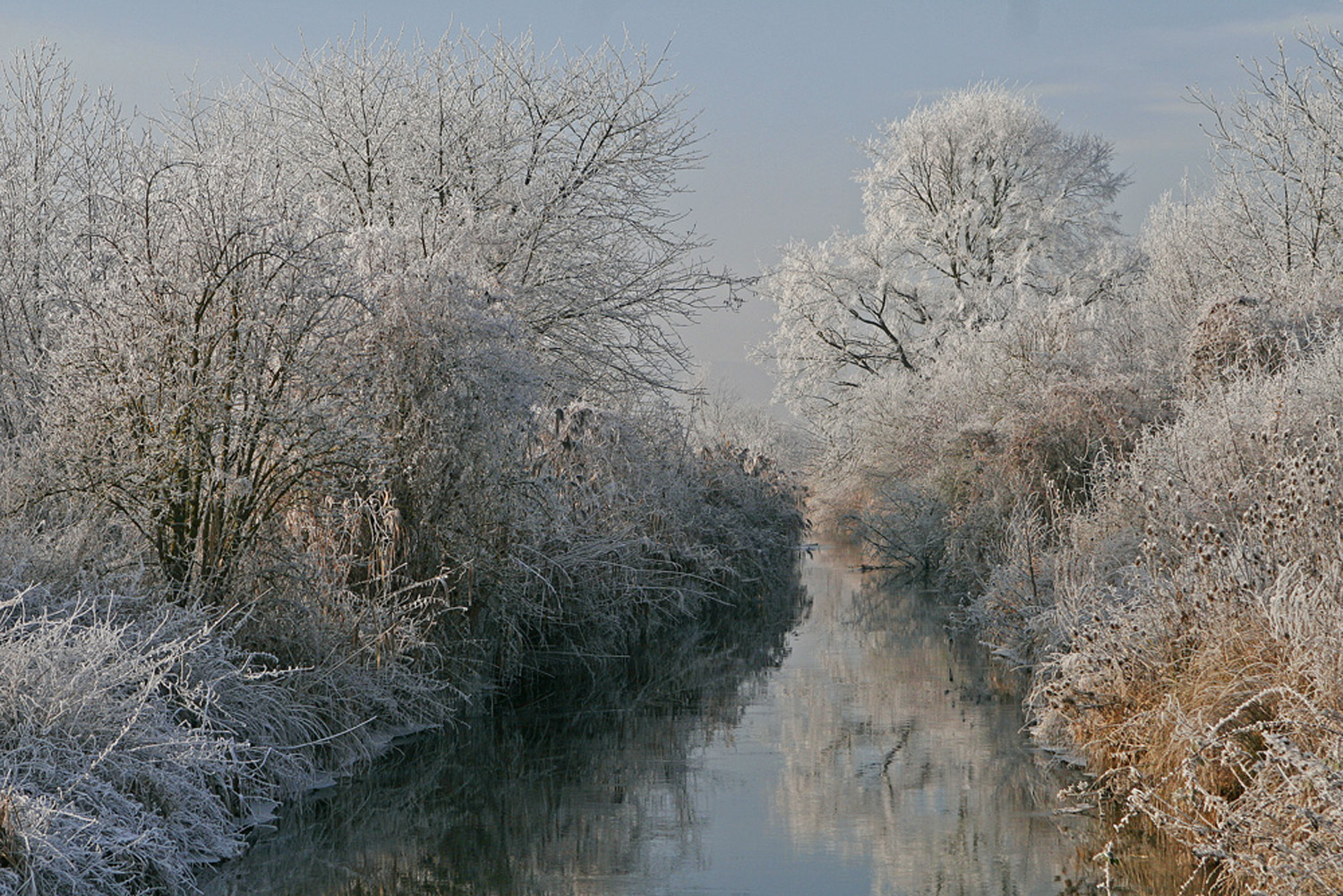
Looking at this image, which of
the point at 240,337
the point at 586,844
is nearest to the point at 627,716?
the point at 586,844

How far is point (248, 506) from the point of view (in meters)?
9.25

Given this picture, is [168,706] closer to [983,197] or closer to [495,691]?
[495,691]

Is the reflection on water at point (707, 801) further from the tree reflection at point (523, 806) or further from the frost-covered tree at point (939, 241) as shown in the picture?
the frost-covered tree at point (939, 241)

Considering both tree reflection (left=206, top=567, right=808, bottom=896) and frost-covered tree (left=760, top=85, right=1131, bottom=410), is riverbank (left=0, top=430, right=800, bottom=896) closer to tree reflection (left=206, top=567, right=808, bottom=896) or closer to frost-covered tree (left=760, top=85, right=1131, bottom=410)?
tree reflection (left=206, top=567, right=808, bottom=896)

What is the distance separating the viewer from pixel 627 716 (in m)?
11.8

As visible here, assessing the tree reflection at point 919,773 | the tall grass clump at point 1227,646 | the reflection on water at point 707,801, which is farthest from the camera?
the tree reflection at point 919,773

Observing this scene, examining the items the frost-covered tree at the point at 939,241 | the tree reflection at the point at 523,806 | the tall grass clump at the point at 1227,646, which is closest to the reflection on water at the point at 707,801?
the tree reflection at the point at 523,806

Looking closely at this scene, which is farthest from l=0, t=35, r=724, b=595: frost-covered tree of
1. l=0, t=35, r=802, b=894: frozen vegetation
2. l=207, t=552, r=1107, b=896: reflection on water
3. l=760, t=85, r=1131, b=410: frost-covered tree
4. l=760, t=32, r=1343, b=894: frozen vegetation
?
l=760, t=85, r=1131, b=410: frost-covered tree

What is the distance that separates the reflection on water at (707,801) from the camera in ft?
23.7

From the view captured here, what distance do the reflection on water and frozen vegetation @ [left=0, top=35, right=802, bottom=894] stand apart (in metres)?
0.55

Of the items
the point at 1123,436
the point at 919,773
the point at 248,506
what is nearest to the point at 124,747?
the point at 248,506

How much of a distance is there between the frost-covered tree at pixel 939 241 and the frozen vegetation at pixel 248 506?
15171mm

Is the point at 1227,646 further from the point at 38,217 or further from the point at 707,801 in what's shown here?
the point at 38,217

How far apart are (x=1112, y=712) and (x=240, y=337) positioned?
632 cm
